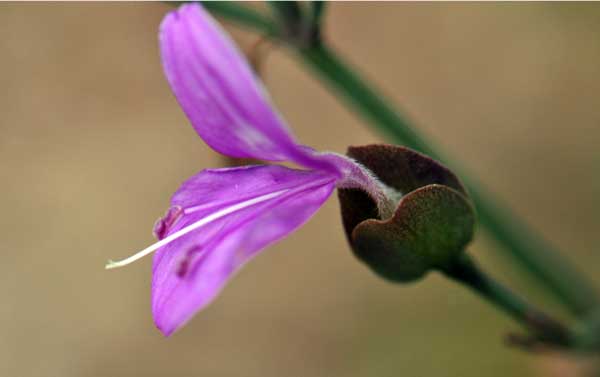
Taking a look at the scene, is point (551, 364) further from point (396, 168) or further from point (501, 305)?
point (396, 168)

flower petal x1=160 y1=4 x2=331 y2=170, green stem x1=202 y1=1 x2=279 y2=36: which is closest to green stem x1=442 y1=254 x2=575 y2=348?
flower petal x1=160 y1=4 x2=331 y2=170

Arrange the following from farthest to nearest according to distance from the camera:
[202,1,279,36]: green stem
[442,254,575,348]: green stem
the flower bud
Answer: [202,1,279,36]: green stem → [442,254,575,348]: green stem → the flower bud

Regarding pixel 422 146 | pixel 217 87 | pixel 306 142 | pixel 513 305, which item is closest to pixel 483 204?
pixel 422 146

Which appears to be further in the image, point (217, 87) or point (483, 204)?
point (483, 204)

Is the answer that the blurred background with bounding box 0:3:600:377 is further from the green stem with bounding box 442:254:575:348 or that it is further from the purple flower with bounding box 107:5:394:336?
the purple flower with bounding box 107:5:394:336

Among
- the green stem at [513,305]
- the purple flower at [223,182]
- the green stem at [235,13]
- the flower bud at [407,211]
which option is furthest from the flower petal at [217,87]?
the green stem at [235,13]

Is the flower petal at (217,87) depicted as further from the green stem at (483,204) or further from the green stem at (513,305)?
the green stem at (483,204)

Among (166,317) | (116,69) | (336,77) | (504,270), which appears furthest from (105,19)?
(166,317)

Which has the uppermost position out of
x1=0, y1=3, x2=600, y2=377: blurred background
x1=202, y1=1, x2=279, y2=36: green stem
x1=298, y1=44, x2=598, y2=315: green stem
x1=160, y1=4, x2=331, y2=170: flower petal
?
x1=160, y1=4, x2=331, y2=170: flower petal

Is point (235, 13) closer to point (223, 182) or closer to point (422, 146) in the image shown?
point (422, 146)
